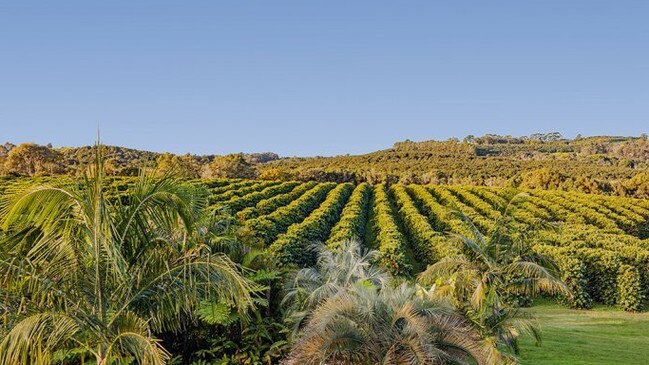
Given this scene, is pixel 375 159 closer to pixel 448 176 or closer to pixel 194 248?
pixel 448 176

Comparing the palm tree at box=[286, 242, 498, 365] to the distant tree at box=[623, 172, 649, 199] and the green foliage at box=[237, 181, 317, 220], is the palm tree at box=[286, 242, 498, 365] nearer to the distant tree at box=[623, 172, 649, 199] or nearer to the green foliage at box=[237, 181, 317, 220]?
the green foliage at box=[237, 181, 317, 220]

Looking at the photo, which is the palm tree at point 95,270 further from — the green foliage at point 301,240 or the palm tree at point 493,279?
the green foliage at point 301,240

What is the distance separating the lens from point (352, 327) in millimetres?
7973

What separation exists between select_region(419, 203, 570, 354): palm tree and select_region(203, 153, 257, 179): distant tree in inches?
2687

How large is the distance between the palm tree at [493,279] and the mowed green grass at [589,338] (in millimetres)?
A: 3333

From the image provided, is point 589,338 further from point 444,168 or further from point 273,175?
point 444,168

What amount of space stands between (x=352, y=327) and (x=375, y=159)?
12546cm

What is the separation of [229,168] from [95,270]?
7370 centimetres

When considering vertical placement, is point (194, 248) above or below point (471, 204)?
above

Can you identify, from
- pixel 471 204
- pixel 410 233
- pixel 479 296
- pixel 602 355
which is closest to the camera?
pixel 479 296

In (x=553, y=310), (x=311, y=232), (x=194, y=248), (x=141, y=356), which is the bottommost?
(x=553, y=310)

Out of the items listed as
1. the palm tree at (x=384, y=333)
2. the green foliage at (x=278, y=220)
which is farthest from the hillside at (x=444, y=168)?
the green foliage at (x=278, y=220)

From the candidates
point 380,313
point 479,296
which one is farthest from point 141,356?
point 479,296

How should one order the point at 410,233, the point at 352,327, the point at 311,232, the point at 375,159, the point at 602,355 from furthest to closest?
the point at 375,159 < the point at 410,233 < the point at 311,232 < the point at 602,355 < the point at 352,327
